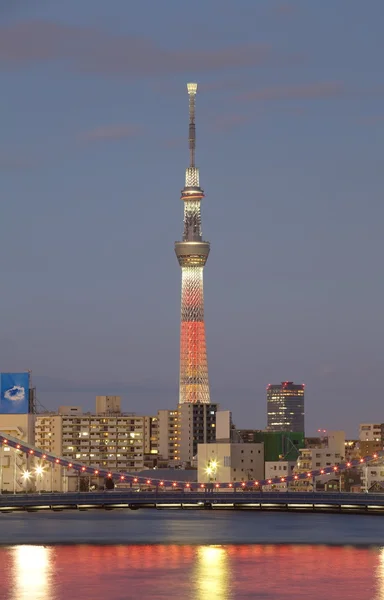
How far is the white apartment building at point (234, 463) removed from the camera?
6388 inches

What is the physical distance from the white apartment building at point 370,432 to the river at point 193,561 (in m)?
60.0

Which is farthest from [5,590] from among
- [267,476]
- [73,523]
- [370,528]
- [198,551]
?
[267,476]

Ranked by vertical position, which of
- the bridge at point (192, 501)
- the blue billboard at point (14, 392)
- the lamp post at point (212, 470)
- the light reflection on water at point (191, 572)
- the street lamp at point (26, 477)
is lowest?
the light reflection on water at point (191, 572)

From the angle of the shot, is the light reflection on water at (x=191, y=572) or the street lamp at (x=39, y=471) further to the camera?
the street lamp at (x=39, y=471)

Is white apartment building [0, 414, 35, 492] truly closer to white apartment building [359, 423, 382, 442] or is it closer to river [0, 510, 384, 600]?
river [0, 510, 384, 600]

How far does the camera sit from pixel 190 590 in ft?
232

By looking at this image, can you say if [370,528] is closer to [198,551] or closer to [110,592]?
[198,551]

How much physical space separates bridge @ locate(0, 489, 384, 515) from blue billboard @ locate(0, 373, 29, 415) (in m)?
25.4

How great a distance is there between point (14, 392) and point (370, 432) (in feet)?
187

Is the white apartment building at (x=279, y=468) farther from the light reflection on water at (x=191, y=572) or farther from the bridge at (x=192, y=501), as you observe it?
the light reflection on water at (x=191, y=572)

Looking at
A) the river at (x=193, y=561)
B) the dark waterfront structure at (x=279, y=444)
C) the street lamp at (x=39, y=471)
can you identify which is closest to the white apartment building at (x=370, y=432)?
the dark waterfront structure at (x=279, y=444)

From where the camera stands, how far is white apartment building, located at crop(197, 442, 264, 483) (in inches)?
6388

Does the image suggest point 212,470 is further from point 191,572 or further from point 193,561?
point 191,572

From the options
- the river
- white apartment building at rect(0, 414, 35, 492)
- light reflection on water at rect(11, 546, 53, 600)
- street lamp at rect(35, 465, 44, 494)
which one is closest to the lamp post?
street lamp at rect(35, 465, 44, 494)
